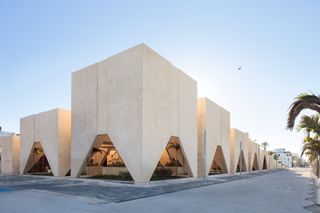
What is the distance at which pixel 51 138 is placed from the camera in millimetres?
25828

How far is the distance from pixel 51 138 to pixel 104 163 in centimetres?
541

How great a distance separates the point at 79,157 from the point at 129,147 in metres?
6.13

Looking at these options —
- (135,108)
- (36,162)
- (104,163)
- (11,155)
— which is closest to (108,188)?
(135,108)

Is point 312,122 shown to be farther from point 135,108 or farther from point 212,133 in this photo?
point 212,133

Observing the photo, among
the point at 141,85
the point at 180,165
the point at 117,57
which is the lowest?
the point at 180,165

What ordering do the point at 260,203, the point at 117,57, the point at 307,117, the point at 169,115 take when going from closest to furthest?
the point at 260,203
the point at 307,117
the point at 117,57
the point at 169,115

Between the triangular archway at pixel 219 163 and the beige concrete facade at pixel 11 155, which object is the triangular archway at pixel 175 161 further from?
the beige concrete facade at pixel 11 155

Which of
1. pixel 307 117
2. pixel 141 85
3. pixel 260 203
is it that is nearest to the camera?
pixel 260 203

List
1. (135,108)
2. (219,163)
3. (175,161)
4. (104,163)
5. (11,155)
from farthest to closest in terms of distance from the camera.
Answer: (219,163) < (11,155) < (175,161) < (104,163) < (135,108)

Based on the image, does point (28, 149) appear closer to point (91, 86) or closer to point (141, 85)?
point (91, 86)

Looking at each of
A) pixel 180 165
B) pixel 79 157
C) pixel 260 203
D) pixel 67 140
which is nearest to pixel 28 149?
pixel 67 140

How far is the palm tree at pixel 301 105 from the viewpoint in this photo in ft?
33.3

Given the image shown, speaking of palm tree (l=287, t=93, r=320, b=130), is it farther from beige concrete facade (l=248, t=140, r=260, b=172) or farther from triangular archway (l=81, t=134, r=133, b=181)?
beige concrete facade (l=248, t=140, r=260, b=172)

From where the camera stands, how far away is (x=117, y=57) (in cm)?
1920
